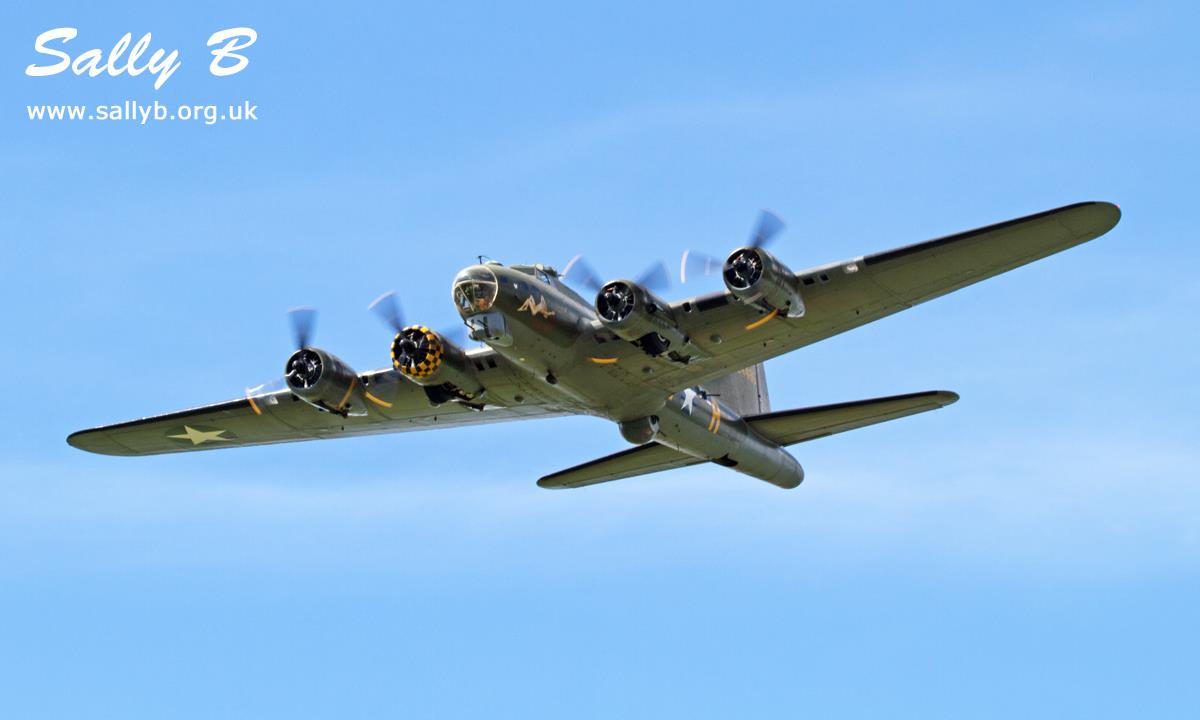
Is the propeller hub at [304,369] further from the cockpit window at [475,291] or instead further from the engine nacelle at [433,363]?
the cockpit window at [475,291]

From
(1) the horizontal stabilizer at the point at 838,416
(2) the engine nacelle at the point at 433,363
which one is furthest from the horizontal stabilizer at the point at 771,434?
(2) the engine nacelle at the point at 433,363

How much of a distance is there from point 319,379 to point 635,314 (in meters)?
8.82

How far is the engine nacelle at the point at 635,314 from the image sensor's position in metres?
34.8

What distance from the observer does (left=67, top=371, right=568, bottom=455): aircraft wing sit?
4056 cm

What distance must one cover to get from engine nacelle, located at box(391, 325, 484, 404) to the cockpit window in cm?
225

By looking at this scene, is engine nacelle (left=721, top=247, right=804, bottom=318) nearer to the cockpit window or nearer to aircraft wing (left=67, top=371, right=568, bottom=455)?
the cockpit window

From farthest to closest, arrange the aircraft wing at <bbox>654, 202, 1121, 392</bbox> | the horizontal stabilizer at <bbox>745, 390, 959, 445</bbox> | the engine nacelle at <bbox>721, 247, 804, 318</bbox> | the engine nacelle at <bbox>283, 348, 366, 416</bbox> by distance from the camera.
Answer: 1. the engine nacelle at <bbox>283, 348, 366, 416</bbox>
2. the horizontal stabilizer at <bbox>745, 390, 959, 445</bbox>
3. the engine nacelle at <bbox>721, 247, 804, 318</bbox>
4. the aircraft wing at <bbox>654, 202, 1121, 392</bbox>

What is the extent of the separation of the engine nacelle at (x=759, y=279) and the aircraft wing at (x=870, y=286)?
835 millimetres

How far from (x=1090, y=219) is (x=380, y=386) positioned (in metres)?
17.3

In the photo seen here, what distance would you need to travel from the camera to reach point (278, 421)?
4319 centimetres

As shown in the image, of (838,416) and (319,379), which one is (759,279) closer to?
(838,416)

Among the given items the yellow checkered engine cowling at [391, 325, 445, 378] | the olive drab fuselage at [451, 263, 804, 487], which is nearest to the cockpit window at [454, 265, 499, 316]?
the olive drab fuselage at [451, 263, 804, 487]

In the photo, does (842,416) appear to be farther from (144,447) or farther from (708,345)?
(144,447)

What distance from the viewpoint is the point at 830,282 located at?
34.9m
